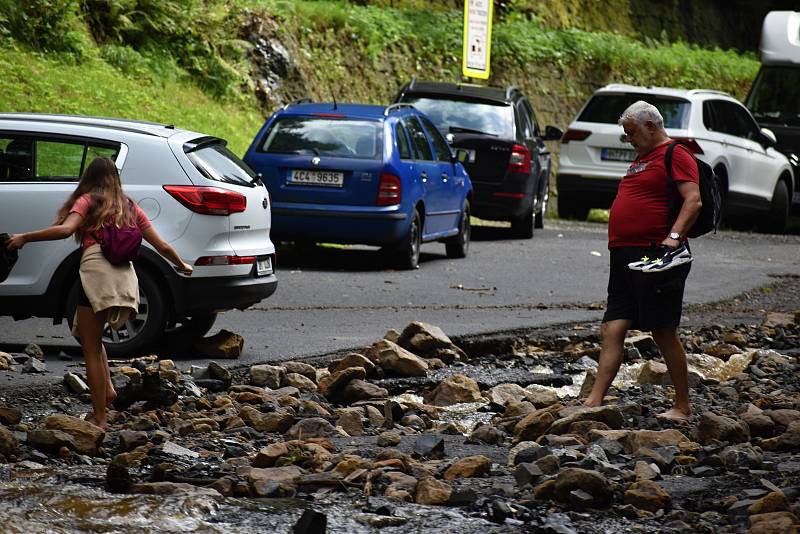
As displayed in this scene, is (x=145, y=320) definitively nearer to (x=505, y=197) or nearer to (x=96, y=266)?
(x=96, y=266)

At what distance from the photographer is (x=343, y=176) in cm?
1558

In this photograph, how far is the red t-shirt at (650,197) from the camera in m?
7.76

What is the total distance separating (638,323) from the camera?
26.0ft

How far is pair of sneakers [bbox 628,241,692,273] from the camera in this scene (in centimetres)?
766

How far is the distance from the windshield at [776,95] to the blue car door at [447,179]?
9178mm

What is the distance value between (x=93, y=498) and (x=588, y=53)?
3070 cm

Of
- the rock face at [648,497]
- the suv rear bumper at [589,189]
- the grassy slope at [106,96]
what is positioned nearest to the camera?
the rock face at [648,497]

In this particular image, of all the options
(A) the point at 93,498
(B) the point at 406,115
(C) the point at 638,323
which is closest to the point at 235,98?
(B) the point at 406,115

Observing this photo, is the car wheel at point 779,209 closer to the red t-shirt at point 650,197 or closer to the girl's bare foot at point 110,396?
the red t-shirt at point 650,197

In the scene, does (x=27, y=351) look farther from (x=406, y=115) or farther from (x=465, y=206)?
(x=465, y=206)

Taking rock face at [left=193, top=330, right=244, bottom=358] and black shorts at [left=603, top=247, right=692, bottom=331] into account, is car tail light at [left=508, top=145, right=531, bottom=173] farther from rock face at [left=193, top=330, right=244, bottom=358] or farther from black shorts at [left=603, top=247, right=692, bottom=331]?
black shorts at [left=603, top=247, right=692, bottom=331]

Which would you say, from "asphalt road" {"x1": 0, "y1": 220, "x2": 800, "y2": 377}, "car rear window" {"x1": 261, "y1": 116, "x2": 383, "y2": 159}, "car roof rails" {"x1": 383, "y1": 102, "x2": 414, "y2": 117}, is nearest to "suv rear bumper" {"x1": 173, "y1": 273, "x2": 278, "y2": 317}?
"asphalt road" {"x1": 0, "y1": 220, "x2": 800, "y2": 377}

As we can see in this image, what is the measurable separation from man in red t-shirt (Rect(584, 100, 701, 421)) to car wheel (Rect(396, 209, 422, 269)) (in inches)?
319

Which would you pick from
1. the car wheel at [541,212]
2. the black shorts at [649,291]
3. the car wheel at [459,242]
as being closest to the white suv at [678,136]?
the car wheel at [541,212]
